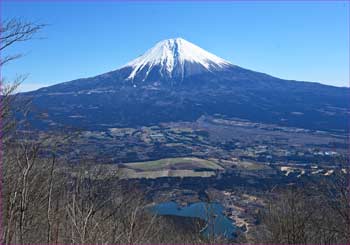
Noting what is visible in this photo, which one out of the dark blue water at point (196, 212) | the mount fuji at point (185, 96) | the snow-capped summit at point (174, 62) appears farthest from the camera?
the snow-capped summit at point (174, 62)

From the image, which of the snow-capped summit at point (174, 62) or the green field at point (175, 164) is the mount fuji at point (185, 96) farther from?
the green field at point (175, 164)

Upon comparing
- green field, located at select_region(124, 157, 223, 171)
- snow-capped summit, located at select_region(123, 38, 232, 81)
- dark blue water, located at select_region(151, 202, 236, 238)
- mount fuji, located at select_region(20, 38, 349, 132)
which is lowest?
green field, located at select_region(124, 157, 223, 171)

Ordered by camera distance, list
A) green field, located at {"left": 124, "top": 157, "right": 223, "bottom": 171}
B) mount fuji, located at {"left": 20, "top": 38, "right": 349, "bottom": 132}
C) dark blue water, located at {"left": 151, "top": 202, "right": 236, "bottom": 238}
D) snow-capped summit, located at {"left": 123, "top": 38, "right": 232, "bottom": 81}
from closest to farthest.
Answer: dark blue water, located at {"left": 151, "top": 202, "right": 236, "bottom": 238}, green field, located at {"left": 124, "top": 157, "right": 223, "bottom": 171}, mount fuji, located at {"left": 20, "top": 38, "right": 349, "bottom": 132}, snow-capped summit, located at {"left": 123, "top": 38, "right": 232, "bottom": 81}

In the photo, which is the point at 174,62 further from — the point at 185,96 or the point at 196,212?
the point at 196,212

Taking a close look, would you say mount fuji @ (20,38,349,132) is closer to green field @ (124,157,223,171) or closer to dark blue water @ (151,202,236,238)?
green field @ (124,157,223,171)

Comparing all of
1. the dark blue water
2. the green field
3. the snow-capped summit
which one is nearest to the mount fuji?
the snow-capped summit

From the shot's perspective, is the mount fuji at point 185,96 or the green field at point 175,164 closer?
the green field at point 175,164

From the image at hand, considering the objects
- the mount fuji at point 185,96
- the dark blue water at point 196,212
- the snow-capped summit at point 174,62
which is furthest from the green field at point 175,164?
the snow-capped summit at point 174,62

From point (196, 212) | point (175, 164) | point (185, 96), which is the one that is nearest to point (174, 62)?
point (185, 96)
